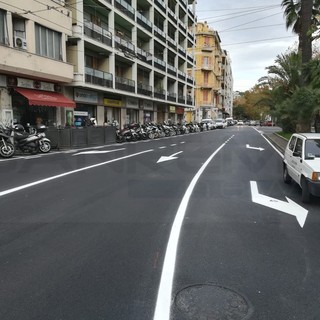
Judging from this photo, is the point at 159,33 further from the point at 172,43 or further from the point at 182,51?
the point at 182,51

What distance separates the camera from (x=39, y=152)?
18.1 meters

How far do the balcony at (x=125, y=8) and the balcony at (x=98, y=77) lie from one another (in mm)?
7011

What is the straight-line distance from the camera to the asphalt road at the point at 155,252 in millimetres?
3574

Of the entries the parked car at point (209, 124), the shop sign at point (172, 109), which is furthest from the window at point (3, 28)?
the parked car at point (209, 124)

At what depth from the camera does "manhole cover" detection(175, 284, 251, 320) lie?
341cm

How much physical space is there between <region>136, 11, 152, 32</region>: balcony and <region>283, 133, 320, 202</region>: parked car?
1321 inches

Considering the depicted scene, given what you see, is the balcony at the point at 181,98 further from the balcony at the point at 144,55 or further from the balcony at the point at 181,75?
the balcony at the point at 144,55

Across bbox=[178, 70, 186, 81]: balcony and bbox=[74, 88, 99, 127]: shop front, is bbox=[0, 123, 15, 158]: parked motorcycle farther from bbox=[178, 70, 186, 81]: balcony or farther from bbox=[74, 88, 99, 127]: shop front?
bbox=[178, 70, 186, 81]: balcony

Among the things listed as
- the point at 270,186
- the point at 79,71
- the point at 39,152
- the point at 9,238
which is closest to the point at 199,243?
→ the point at 9,238

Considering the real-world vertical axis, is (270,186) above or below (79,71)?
below

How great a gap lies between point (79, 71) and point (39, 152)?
1198cm

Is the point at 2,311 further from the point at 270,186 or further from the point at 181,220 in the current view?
the point at 270,186

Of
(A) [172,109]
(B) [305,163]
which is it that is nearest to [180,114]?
(A) [172,109]

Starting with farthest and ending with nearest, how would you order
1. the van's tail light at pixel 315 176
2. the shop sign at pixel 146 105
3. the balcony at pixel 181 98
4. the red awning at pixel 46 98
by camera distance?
1. the balcony at pixel 181 98
2. the shop sign at pixel 146 105
3. the red awning at pixel 46 98
4. the van's tail light at pixel 315 176
